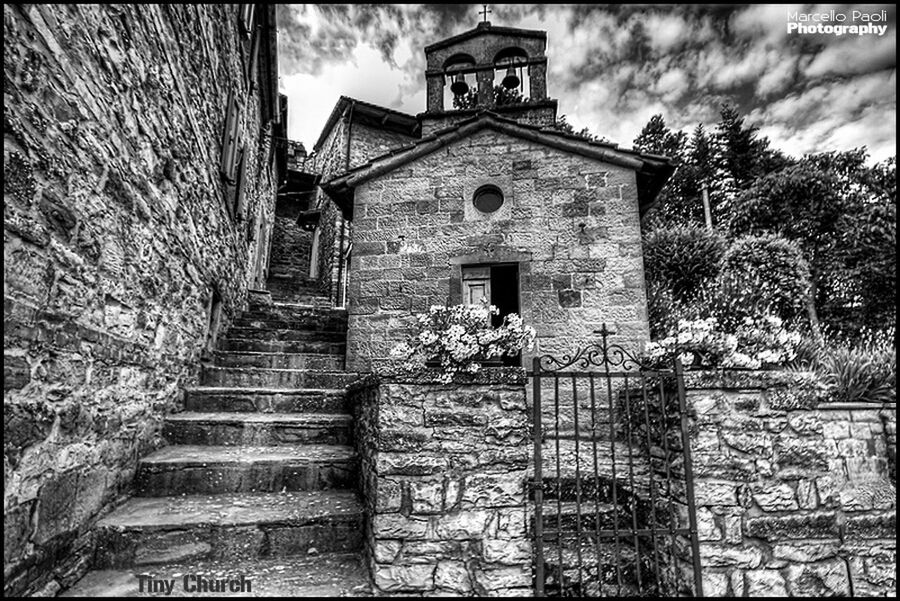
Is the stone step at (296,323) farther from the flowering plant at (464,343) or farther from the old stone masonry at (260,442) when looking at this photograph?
the flowering plant at (464,343)

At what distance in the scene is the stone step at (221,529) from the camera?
2.56m

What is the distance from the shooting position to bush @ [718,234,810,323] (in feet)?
28.7

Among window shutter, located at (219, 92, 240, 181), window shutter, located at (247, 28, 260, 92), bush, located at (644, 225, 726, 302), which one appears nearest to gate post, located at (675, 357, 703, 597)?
window shutter, located at (219, 92, 240, 181)

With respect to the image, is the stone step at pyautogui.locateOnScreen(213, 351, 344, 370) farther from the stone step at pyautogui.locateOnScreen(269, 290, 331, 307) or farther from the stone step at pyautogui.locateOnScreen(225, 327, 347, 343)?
the stone step at pyautogui.locateOnScreen(269, 290, 331, 307)

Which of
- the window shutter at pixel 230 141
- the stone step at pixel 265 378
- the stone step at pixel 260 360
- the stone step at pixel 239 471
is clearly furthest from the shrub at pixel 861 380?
the window shutter at pixel 230 141

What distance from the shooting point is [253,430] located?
12.5 ft

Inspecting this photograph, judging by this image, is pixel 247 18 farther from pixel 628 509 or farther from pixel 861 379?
pixel 861 379

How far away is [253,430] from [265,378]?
49.2 inches

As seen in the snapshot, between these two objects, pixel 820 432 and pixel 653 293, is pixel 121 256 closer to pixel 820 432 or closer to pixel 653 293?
pixel 820 432

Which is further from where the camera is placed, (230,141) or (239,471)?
(230,141)

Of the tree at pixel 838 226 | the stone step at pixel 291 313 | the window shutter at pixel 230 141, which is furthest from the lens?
the tree at pixel 838 226

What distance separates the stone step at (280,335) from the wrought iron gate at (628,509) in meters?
3.92

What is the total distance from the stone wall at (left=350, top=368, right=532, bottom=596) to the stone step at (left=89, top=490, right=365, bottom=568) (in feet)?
1.06

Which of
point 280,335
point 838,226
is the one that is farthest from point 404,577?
point 838,226
